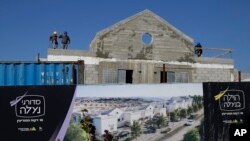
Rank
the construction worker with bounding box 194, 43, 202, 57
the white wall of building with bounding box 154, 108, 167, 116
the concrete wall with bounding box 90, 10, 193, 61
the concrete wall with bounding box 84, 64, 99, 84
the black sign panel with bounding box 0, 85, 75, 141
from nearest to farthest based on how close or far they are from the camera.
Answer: the black sign panel with bounding box 0, 85, 75, 141
the white wall of building with bounding box 154, 108, 167, 116
the concrete wall with bounding box 84, 64, 99, 84
the concrete wall with bounding box 90, 10, 193, 61
the construction worker with bounding box 194, 43, 202, 57

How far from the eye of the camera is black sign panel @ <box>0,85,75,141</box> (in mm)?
8625

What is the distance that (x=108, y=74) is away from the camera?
15258mm

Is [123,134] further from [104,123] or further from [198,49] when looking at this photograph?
[198,49]

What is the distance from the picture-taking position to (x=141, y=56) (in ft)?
52.3

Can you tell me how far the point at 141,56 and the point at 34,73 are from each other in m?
5.08

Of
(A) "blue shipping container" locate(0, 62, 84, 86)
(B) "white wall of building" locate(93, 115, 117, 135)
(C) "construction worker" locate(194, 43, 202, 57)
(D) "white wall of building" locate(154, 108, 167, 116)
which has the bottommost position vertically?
(B) "white wall of building" locate(93, 115, 117, 135)

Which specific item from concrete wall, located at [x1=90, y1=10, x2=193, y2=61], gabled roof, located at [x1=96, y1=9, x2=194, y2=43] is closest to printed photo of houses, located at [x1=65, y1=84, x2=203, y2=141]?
concrete wall, located at [x1=90, y1=10, x2=193, y2=61]

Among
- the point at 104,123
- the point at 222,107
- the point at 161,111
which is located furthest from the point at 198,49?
the point at 104,123

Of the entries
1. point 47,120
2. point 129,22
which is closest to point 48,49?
point 129,22

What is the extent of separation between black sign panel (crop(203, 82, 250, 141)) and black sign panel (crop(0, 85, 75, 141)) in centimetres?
340

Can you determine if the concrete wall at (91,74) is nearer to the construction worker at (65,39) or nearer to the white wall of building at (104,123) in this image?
the construction worker at (65,39)

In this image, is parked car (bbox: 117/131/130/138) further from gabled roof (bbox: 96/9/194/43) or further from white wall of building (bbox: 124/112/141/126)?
gabled roof (bbox: 96/9/194/43)

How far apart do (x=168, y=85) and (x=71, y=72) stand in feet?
12.4

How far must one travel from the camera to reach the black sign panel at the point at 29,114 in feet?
28.3
